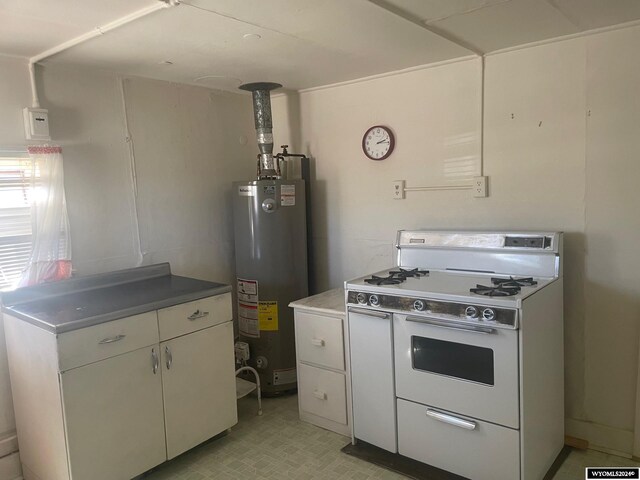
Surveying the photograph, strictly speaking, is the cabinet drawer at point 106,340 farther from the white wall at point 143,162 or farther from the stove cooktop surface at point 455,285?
the stove cooktop surface at point 455,285

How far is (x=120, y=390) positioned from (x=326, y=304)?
3.86ft

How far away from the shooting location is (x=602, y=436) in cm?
246

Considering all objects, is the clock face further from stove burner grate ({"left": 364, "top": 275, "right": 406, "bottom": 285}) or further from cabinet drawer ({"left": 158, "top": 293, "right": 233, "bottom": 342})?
cabinet drawer ({"left": 158, "top": 293, "right": 233, "bottom": 342})

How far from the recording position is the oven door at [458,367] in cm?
203

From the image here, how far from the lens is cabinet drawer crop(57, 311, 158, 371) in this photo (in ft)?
6.68

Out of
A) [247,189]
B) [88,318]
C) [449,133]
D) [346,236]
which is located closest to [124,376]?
[88,318]

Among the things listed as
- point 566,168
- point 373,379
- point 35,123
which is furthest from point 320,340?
point 35,123

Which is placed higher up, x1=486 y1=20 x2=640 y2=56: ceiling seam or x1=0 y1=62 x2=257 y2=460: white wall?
x1=486 y1=20 x2=640 y2=56: ceiling seam

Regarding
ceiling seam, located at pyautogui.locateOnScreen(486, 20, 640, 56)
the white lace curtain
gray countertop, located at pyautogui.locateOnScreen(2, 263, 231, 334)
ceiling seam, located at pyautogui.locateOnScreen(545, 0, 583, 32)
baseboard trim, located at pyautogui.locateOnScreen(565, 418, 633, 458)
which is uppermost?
ceiling seam, located at pyautogui.locateOnScreen(545, 0, 583, 32)

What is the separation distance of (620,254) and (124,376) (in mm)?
2404

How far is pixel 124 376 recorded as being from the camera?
2240 mm

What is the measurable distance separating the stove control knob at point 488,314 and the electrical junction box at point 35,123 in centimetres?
226

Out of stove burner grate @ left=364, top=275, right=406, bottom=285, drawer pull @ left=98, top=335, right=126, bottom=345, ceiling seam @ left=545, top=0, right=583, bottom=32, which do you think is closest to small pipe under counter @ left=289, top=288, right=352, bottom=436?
stove burner grate @ left=364, top=275, right=406, bottom=285

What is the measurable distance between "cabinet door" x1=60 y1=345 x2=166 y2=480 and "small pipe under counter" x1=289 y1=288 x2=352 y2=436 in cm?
85
